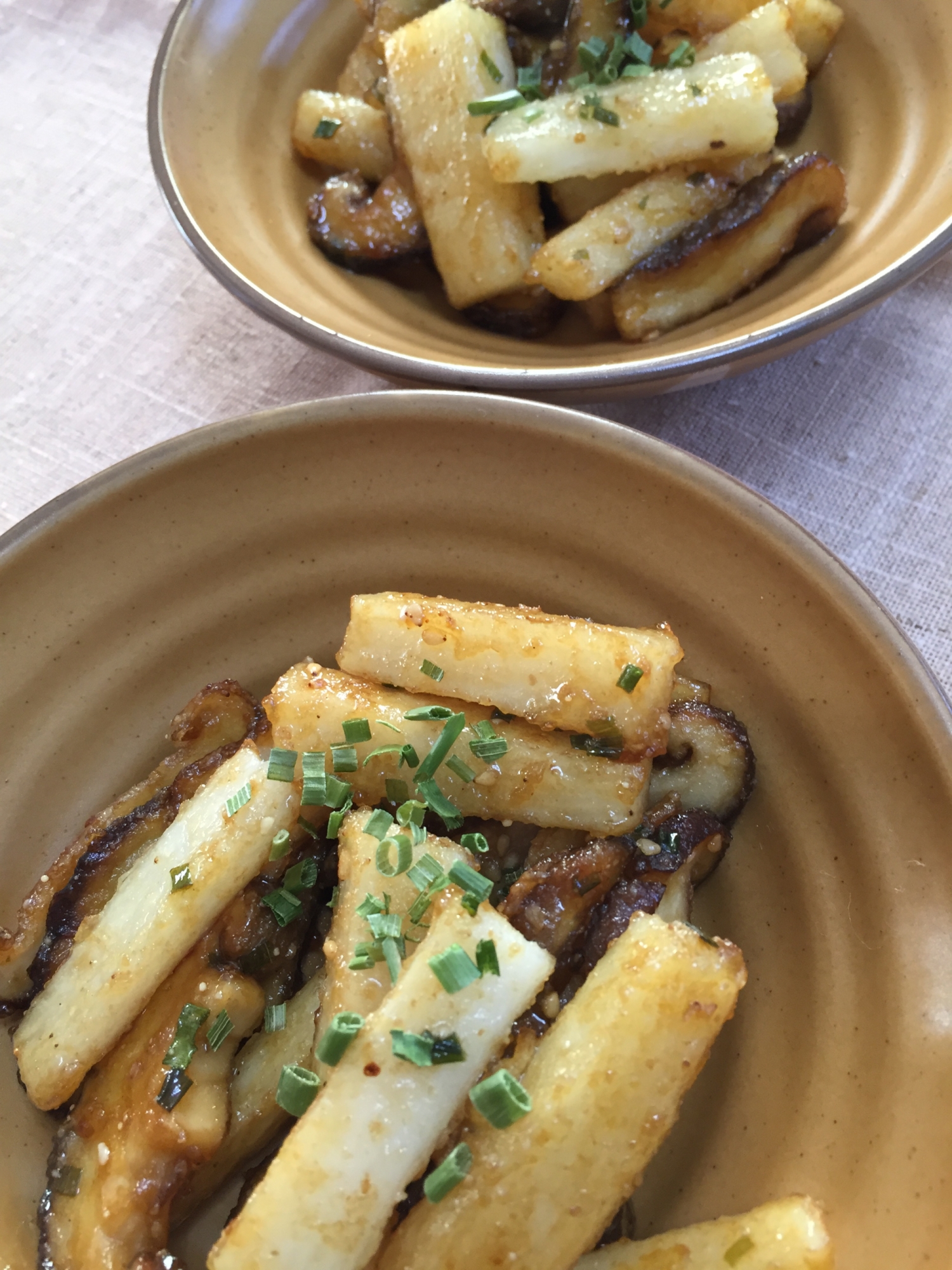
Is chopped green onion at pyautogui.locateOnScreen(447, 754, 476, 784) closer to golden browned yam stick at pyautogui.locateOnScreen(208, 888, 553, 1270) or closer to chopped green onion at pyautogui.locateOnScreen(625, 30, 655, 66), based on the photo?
golden browned yam stick at pyautogui.locateOnScreen(208, 888, 553, 1270)

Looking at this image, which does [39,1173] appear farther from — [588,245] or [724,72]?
[724,72]

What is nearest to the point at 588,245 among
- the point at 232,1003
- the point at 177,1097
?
the point at 232,1003

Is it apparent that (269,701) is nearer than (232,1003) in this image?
No

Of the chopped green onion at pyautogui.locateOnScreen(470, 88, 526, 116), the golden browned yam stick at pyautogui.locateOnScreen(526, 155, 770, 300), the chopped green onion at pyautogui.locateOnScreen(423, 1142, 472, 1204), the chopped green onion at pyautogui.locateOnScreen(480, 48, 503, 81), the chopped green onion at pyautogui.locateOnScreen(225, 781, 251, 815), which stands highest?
the chopped green onion at pyautogui.locateOnScreen(480, 48, 503, 81)

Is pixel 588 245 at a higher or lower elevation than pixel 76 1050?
higher

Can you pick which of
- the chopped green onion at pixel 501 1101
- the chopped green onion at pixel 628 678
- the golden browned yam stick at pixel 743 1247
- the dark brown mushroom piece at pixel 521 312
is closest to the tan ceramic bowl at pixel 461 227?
the dark brown mushroom piece at pixel 521 312

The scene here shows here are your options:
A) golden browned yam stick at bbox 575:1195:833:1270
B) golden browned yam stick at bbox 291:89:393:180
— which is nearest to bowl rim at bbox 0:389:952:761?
golden browned yam stick at bbox 575:1195:833:1270

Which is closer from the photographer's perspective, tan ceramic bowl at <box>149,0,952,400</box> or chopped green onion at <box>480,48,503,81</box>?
tan ceramic bowl at <box>149,0,952,400</box>
